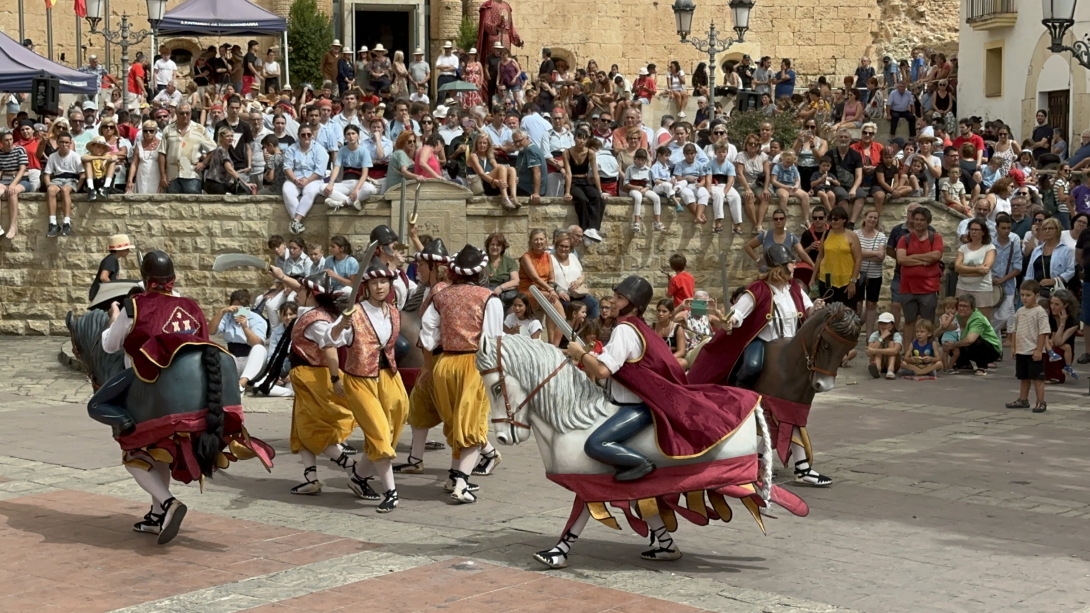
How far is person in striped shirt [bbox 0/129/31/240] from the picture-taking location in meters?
20.0

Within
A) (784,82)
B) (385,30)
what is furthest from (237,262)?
(385,30)

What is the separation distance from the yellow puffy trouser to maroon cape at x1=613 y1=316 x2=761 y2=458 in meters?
2.36

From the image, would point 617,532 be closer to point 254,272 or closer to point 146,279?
point 146,279

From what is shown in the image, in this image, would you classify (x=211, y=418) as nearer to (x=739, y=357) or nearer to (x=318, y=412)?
(x=318, y=412)

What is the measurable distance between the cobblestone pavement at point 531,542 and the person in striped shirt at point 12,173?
294 inches

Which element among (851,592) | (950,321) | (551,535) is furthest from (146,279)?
(950,321)

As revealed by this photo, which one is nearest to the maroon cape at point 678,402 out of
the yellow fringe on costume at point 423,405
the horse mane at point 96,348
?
the yellow fringe on costume at point 423,405

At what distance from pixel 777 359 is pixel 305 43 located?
27006 mm

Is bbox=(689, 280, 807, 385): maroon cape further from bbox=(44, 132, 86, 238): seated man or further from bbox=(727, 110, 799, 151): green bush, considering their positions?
bbox=(727, 110, 799, 151): green bush

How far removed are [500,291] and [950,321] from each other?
523cm

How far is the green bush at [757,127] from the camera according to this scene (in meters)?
25.4

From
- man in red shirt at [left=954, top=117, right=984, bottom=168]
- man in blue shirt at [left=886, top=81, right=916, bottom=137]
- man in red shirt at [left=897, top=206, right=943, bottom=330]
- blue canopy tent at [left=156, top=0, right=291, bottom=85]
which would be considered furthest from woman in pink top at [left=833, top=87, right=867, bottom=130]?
man in red shirt at [left=897, top=206, right=943, bottom=330]

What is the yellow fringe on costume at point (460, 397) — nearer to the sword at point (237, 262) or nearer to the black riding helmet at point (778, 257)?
the black riding helmet at point (778, 257)

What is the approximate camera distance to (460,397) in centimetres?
1067
